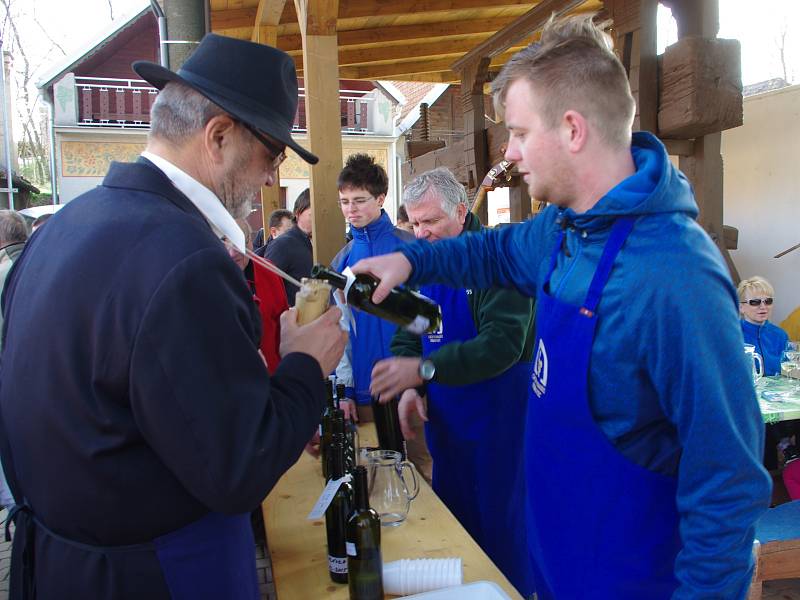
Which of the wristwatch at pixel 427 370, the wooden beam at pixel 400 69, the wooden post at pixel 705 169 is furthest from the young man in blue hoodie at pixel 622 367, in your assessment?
the wooden beam at pixel 400 69

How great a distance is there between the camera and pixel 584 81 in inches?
58.8

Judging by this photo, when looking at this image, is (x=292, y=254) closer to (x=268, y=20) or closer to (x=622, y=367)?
(x=268, y=20)

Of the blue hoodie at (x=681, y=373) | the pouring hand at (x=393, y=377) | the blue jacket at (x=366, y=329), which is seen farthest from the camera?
the blue jacket at (x=366, y=329)

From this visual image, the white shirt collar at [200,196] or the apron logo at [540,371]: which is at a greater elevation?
the white shirt collar at [200,196]

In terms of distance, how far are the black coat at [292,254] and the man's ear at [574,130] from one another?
12.2ft

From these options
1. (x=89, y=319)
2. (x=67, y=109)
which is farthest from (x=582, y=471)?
(x=67, y=109)

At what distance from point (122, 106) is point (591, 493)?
63.8 feet

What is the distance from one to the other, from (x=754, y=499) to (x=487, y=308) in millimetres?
1517

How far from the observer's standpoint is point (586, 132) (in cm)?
150

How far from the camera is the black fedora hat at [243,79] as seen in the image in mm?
1385

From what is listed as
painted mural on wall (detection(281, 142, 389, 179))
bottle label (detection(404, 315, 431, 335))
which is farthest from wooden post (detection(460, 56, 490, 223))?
painted mural on wall (detection(281, 142, 389, 179))

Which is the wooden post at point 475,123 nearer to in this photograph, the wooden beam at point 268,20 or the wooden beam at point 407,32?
the wooden beam at point 407,32

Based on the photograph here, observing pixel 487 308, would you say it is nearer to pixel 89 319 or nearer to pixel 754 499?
pixel 754 499

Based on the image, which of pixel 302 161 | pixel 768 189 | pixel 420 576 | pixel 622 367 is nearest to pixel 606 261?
pixel 622 367
